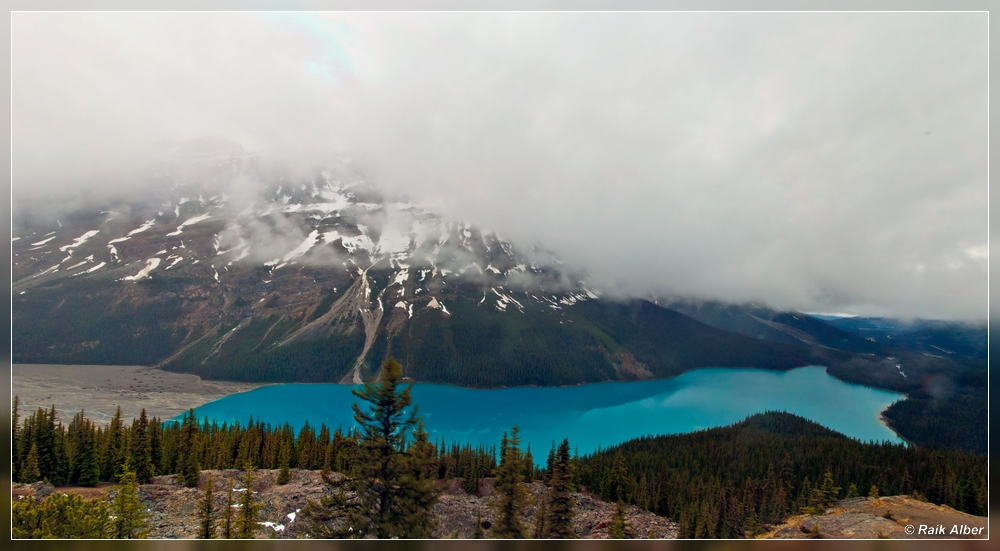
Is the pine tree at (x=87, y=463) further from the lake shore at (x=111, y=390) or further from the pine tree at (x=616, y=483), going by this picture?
the lake shore at (x=111, y=390)

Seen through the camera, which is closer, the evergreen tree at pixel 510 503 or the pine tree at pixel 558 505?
the evergreen tree at pixel 510 503

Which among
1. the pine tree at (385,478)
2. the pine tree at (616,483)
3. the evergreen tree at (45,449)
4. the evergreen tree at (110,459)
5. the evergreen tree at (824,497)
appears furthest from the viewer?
the pine tree at (616,483)

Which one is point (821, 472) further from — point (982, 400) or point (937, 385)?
point (937, 385)

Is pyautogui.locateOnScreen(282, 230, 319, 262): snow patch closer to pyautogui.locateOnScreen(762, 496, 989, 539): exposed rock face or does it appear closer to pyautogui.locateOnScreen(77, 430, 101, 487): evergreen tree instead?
pyautogui.locateOnScreen(77, 430, 101, 487): evergreen tree

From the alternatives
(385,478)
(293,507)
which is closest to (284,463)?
(293,507)

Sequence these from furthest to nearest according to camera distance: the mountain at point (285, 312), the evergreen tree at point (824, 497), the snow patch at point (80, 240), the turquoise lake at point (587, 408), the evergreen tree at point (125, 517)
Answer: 1. the snow patch at point (80, 240)
2. the mountain at point (285, 312)
3. the turquoise lake at point (587, 408)
4. the evergreen tree at point (824, 497)
5. the evergreen tree at point (125, 517)

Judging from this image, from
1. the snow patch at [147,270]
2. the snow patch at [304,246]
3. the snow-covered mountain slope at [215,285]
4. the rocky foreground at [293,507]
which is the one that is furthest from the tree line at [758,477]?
the snow patch at [147,270]

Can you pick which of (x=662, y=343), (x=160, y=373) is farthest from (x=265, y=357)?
(x=662, y=343)
